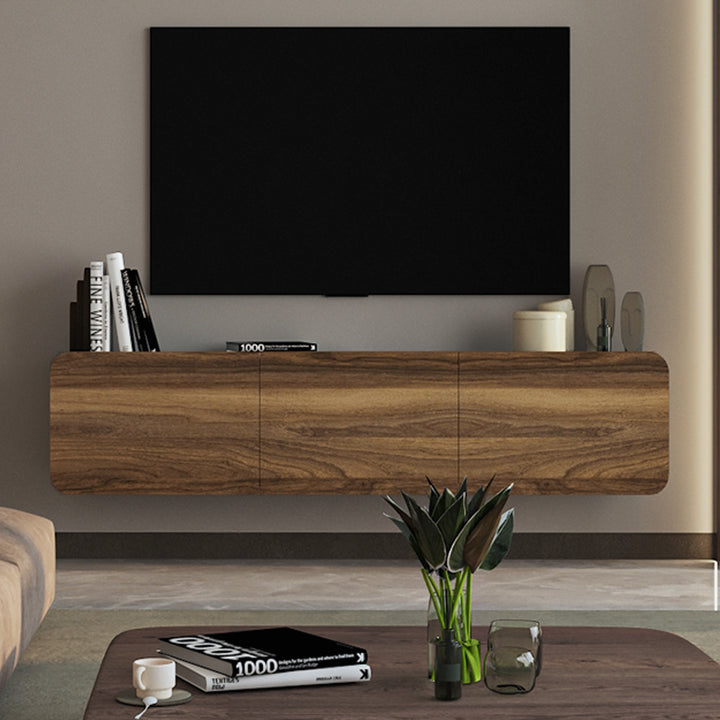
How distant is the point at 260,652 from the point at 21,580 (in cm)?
93

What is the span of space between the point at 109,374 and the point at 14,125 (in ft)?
3.76

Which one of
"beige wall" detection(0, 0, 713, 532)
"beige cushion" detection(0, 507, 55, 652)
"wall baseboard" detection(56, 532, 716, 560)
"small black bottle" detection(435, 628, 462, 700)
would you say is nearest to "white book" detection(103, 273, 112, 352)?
"beige wall" detection(0, 0, 713, 532)

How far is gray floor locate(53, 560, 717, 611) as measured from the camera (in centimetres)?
366

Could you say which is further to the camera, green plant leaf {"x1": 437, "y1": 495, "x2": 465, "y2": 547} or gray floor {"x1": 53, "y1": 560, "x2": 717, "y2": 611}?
gray floor {"x1": 53, "y1": 560, "x2": 717, "y2": 611}

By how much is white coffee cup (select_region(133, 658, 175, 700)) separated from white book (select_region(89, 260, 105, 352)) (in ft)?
8.82

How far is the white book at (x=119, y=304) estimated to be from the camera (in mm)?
4227

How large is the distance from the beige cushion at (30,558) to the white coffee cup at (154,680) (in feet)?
2.92

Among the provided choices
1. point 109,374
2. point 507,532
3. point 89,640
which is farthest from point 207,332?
point 507,532

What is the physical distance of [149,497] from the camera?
4.54 meters

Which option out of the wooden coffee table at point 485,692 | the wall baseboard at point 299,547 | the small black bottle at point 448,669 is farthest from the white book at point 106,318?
the small black bottle at point 448,669

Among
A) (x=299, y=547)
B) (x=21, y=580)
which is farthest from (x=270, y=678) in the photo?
(x=299, y=547)

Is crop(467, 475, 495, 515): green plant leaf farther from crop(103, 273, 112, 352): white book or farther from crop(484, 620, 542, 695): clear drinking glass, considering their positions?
crop(103, 273, 112, 352): white book

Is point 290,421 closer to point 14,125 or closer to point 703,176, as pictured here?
point 14,125

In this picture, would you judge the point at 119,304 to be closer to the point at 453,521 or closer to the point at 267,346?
the point at 267,346
